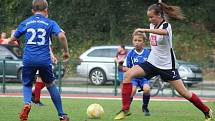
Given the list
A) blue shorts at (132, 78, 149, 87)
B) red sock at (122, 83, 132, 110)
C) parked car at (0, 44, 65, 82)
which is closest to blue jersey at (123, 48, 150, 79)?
blue shorts at (132, 78, 149, 87)

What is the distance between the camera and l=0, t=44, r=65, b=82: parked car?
2323 centimetres

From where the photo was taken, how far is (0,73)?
75.4 ft

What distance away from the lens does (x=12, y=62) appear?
24.2 metres

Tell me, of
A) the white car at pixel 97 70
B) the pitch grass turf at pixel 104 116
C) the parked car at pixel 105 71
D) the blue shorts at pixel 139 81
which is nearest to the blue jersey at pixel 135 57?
the blue shorts at pixel 139 81

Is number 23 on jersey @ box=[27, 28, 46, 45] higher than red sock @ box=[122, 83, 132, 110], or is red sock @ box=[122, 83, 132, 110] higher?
number 23 on jersey @ box=[27, 28, 46, 45]

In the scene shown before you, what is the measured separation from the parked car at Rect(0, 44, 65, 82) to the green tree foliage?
7384 mm

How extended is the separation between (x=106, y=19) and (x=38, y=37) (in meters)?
24.9

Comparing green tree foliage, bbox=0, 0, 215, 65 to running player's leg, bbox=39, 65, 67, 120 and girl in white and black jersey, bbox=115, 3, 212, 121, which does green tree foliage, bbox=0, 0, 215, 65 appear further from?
running player's leg, bbox=39, 65, 67, 120

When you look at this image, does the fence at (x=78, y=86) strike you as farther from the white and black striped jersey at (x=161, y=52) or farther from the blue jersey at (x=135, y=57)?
the white and black striped jersey at (x=161, y=52)

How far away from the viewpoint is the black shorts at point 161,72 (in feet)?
36.7

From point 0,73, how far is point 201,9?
15247mm

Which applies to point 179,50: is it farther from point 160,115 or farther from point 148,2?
point 160,115

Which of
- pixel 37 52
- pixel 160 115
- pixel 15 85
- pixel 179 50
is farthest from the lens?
pixel 179 50

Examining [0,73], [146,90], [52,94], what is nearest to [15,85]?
[0,73]
